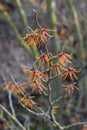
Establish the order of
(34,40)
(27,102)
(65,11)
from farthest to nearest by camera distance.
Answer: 1. (65,11)
2. (27,102)
3. (34,40)

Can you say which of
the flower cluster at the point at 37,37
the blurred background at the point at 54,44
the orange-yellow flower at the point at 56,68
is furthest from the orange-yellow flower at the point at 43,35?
the blurred background at the point at 54,44

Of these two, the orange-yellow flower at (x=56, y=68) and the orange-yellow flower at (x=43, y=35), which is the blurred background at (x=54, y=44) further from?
the orange-yellow flower at (x=43, y=35)

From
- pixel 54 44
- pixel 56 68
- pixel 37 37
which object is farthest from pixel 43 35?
pixel 54 44

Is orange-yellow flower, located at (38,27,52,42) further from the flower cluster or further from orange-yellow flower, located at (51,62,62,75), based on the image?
orange-yellow flower, located at (51,62,62,75)

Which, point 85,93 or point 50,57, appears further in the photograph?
point 85,93

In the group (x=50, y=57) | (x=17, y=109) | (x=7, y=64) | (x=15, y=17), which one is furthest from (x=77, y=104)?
(x=50, y=57)

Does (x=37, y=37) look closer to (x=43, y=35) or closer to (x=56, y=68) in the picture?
(x=43, y=35)

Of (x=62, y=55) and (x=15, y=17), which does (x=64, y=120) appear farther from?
(x=62, y=55)

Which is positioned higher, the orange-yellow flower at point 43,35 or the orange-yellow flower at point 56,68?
the orange-yellow flower at point 43,35
